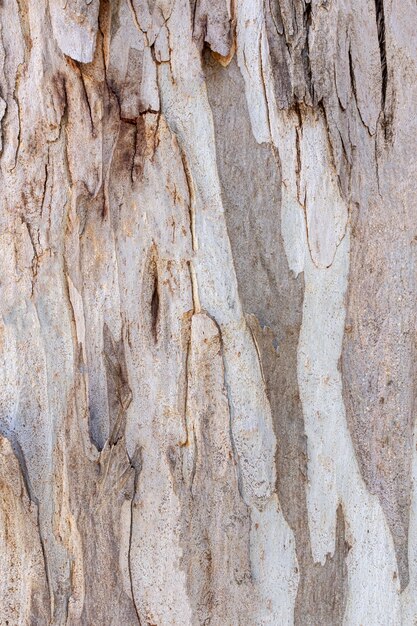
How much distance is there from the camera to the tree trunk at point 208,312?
2.37 ft

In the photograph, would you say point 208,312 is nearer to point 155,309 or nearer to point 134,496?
point 155,309

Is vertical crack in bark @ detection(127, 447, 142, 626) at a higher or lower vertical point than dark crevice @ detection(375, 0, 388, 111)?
lower

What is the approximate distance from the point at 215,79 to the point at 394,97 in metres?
0.22

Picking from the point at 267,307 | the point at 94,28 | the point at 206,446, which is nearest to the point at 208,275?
the point at 267,307

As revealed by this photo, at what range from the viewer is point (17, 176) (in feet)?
2.50

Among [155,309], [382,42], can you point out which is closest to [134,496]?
→ [155,309]

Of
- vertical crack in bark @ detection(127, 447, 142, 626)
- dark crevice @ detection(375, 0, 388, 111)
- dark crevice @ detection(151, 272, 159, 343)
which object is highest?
dark crevice @ detection(375, 0, 388, 111)

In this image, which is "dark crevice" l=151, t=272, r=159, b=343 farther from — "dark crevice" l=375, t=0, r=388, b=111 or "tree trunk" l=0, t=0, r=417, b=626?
"dark crevice" l=375, t=0, r=388, b=111

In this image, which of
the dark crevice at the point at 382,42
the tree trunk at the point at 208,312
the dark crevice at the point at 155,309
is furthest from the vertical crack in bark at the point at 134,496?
the dark crevice at the point at 382,42

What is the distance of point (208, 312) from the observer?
719 millimetres

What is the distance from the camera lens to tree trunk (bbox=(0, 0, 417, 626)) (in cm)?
72

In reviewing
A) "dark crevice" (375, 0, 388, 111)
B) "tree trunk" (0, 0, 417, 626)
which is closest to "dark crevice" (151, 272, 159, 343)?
"tree trunk" (0, 0, 417, 626)

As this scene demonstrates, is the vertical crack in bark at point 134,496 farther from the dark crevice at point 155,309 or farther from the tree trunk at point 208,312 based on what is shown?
the dark crevice at point 155,309

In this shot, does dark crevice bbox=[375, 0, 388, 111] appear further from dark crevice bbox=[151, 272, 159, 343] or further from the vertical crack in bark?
the vertical crack in bark
